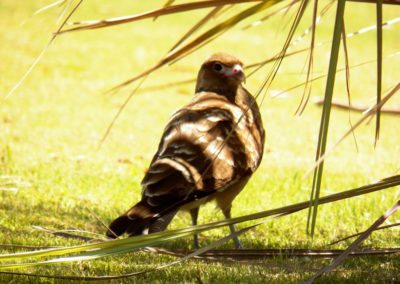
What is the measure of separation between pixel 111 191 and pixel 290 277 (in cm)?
269

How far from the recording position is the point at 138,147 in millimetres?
8000

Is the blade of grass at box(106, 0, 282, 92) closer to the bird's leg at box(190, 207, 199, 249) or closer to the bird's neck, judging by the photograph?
the bird's leg at box(190, 207, 199, 249)

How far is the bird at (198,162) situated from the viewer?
12.5ft

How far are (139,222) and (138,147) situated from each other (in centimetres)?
428

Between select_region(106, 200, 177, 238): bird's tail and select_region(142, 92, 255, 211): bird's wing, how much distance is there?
0.07m

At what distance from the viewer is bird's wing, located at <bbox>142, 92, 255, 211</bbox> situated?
3.89 meters

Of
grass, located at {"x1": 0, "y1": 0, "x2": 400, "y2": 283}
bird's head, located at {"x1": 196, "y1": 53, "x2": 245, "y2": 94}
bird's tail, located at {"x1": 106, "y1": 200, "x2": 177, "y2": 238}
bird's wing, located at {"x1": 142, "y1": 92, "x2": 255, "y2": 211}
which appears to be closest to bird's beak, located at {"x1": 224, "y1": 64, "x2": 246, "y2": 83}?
bird's head, located at {"x1": 196, "y1": 53, "x2": 245, "y2": 94}

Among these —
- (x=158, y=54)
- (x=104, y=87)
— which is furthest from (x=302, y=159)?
(x=158, y=54)

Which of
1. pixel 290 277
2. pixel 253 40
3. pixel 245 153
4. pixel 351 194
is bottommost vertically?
pixel 253 40

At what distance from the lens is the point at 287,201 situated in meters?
5.70

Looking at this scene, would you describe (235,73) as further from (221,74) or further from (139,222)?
(139,222)

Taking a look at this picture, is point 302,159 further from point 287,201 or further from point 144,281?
point 144,281

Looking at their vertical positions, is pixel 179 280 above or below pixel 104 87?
above

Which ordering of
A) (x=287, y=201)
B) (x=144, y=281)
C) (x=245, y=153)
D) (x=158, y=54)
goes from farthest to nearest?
1. (x=158, y=54)
2. (x=287, y=201)
3. (x=245, y=153)
4. (x=144, y=281)
